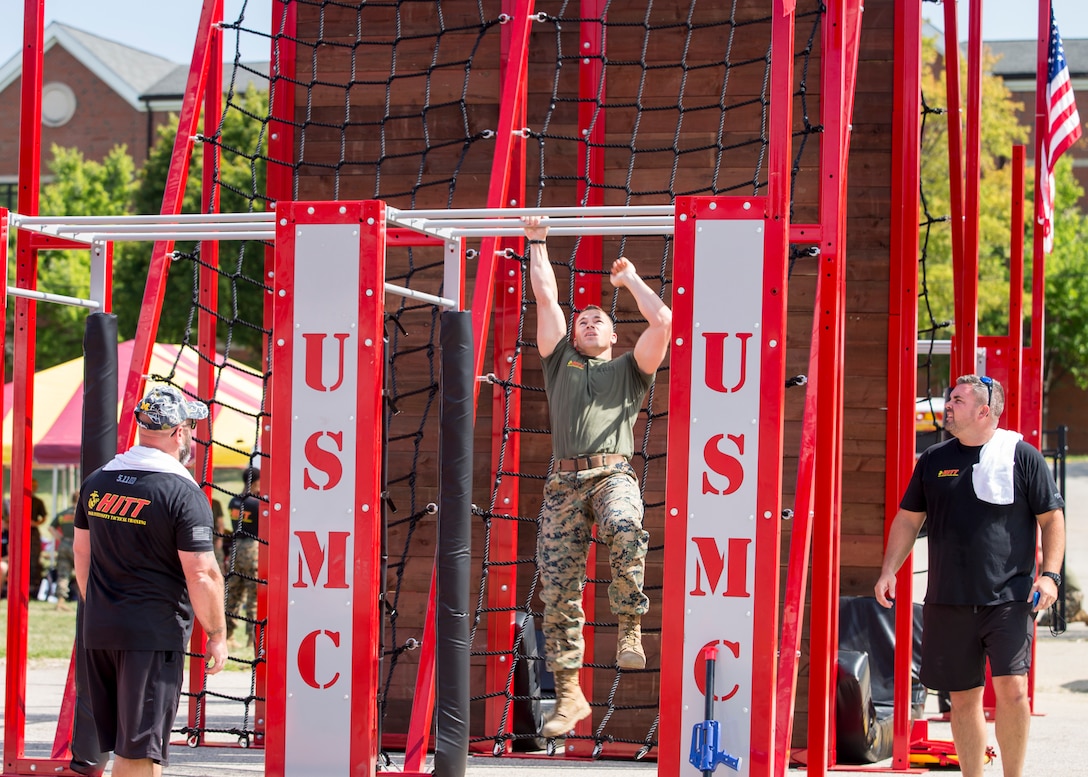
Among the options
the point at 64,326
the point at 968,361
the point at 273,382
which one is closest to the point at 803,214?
the point at 968,361

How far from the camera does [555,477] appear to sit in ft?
16.7

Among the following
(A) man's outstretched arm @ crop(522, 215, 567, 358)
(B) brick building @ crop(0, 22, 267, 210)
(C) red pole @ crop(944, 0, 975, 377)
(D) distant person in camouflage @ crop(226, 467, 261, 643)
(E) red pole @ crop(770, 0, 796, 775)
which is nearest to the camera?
(E) red pole @ crop(770, 0, 796, 775)

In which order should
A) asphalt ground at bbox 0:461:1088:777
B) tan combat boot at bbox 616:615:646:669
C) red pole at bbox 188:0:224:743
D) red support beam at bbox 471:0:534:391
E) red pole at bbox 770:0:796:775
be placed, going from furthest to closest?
red pole at bbox 188:0:224:743 → asphalt ground at bbox 0:461:1088:777 → red support beam at bbox 471:0:534:391 → tan combat boot at bbox 616:615:646:669 → red pole at bbox 770:0:796:775

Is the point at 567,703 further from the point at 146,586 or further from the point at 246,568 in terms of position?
the point at 246,568

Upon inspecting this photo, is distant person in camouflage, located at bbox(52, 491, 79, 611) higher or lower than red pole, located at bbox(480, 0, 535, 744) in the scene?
lower

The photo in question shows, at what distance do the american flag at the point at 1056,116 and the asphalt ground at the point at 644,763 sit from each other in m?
2.82

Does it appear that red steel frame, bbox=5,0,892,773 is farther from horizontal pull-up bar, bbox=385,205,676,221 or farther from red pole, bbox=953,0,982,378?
red pole, bbox=953,0,982,378

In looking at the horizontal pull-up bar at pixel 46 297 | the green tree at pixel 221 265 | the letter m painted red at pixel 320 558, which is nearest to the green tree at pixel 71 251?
the green tree at pixel 221 265

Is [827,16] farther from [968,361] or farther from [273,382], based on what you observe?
[273,382]

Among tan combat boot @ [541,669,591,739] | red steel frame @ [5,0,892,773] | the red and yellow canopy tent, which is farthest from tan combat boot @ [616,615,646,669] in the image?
the red and yellow canopy tent

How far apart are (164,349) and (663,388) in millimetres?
5948

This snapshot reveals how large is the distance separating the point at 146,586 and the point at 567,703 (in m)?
1.60

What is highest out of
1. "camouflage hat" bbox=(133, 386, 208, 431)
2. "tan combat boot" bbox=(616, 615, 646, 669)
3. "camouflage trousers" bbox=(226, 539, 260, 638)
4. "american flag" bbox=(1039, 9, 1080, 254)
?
"american flag" bbox=(1039, 9, 1080, 254)

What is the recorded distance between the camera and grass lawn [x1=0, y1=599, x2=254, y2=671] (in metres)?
10.4
